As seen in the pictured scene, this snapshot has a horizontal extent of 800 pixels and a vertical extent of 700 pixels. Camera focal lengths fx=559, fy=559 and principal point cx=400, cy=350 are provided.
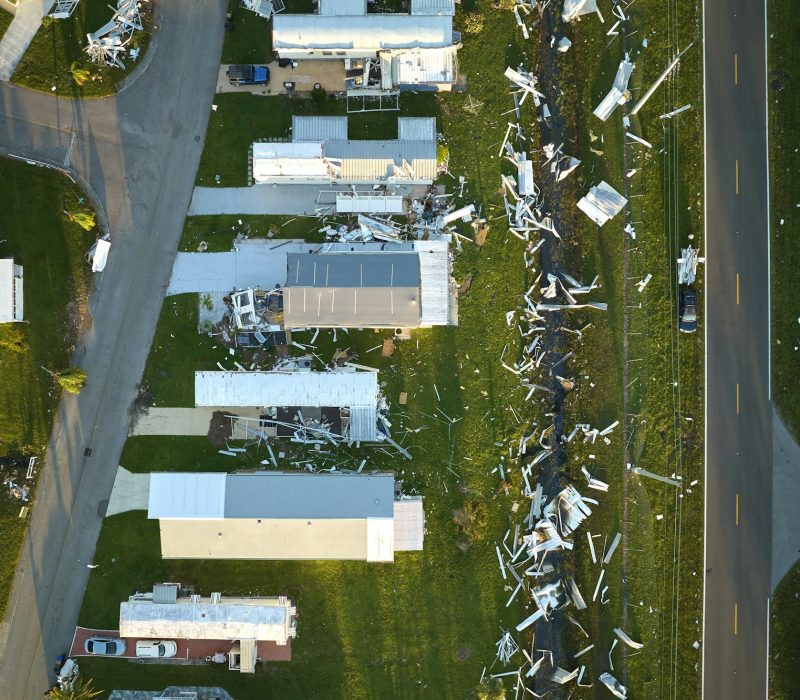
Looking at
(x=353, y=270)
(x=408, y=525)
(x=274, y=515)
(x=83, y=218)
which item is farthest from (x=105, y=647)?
(x=353, y=270)

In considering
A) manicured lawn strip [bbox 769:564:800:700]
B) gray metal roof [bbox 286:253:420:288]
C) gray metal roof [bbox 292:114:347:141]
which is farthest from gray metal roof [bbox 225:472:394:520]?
manicured lawn strip [bbox 769:564:800:700]

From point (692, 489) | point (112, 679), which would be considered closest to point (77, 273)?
point (112, 679)

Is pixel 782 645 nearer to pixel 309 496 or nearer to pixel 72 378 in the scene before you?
pixel 309 496

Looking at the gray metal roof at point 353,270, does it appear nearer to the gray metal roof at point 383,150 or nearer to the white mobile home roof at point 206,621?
the gray metal roof at point 383,150

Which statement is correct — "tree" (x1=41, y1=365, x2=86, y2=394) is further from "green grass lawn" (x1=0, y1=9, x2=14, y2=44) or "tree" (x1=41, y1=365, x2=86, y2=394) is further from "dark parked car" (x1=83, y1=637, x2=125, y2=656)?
"green grass lawn" (x1=0, y1=9, x2=14, y2=44)

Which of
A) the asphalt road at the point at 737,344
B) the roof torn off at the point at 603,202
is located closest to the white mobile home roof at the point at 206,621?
the asphalt road at the point at 737,344

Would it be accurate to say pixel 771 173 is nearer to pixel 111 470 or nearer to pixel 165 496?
pixel 165 496
